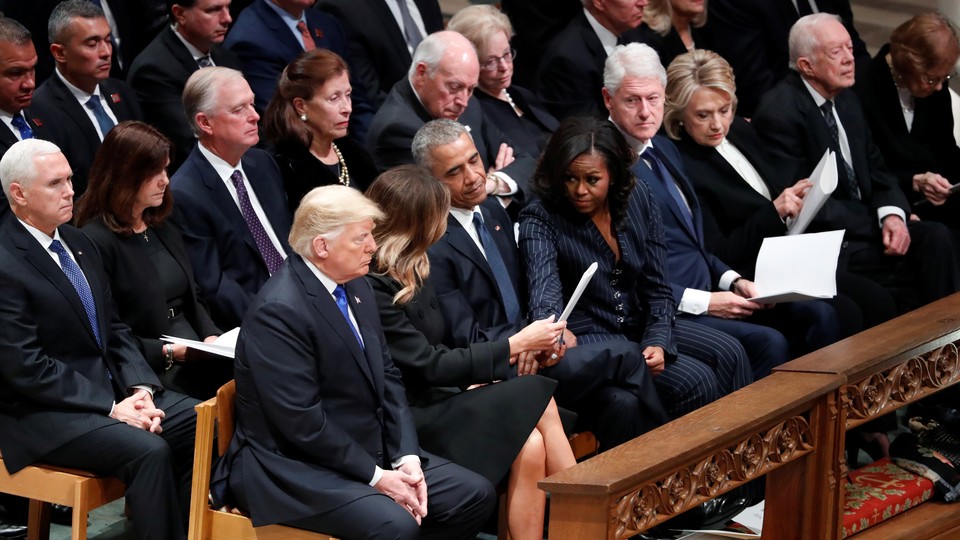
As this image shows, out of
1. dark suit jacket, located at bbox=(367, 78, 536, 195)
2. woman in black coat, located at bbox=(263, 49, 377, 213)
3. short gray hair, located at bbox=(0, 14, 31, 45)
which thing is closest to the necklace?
woman in black coat, located at bbox=(263, 49, 377, 213)

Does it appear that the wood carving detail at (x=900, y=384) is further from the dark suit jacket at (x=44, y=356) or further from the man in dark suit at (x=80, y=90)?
the man in dark suit at (x=80, y=90)

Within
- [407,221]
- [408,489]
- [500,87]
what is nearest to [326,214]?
[407,221]

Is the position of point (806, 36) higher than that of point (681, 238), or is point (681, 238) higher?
point (806, 36)

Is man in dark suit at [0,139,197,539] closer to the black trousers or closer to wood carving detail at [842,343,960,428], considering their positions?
the black trousers

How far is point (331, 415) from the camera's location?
3.52 m

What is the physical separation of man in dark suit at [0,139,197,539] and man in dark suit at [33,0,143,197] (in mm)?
1041

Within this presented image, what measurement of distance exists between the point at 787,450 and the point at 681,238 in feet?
5.25

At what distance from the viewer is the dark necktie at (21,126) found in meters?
4.62

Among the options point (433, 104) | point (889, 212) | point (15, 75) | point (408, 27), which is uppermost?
point (408, 27)

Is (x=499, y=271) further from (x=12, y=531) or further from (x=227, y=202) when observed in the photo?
(x=12, y=531)

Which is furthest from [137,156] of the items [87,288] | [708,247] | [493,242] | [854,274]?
[854,274]

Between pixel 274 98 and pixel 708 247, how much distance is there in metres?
1.76

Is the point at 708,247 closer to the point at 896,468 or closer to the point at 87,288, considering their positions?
the point at 896,468

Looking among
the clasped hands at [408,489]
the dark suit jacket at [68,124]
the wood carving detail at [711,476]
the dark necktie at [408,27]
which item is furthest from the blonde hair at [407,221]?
the dark necktie at [408,27]
